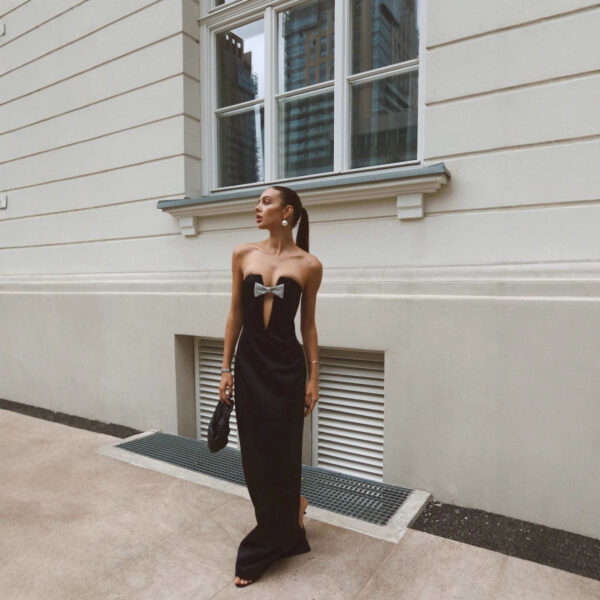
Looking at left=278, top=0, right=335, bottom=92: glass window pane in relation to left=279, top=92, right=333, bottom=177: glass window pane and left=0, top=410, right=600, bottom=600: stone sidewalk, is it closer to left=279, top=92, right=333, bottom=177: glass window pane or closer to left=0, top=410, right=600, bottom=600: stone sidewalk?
left=279, top=92, right=333, bottom=177: glass window pane

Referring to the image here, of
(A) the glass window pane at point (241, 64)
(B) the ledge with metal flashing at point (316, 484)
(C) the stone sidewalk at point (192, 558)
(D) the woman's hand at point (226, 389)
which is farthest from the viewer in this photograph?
(A) the glass window pane at point (241, 64)

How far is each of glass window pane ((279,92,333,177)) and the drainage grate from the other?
8.53 ft

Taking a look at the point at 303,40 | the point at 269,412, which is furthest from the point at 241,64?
the point at 269,412

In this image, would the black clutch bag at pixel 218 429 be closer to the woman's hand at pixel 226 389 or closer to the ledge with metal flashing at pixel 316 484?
the woman's hand at pixel 226 389

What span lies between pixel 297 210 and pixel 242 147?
7.96 feet

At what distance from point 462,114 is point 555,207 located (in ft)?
2.99

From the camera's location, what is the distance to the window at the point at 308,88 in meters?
3.74

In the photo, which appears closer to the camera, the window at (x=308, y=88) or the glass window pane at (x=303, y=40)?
the window at (x=308, y=88)

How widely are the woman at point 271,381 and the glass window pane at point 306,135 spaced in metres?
1.73

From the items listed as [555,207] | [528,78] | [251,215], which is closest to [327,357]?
[251,215]

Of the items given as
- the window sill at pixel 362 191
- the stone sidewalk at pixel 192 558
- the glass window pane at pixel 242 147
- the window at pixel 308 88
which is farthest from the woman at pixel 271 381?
the glass window pane at pixel 242 147

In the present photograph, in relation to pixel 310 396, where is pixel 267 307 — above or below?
above

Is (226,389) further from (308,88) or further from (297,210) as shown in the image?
(308,88)

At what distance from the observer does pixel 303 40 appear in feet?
13.9
